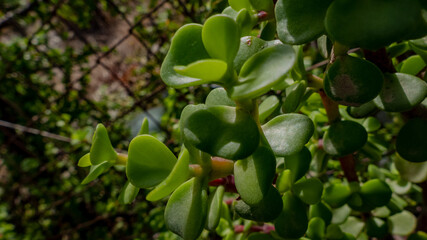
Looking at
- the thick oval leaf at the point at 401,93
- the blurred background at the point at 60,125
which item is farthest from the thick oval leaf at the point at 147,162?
the blurred background at the point at 60,125

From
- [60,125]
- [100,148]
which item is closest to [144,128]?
[100,148]

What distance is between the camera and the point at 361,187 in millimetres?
506

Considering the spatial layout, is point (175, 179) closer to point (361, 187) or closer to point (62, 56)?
point (361, 187)

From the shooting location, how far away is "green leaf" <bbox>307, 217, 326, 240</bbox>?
470 millimetres

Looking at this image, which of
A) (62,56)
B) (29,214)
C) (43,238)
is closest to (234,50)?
(62,56)

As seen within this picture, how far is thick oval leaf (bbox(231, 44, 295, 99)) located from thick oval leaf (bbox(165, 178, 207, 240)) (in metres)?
0.11

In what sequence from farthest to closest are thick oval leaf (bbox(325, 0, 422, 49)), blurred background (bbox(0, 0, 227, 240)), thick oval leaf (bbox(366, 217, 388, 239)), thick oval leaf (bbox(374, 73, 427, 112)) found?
blurred background (bbox(0, 0, 227, 240))
thick oval leaf (bbox(366, 217, 388, 239))
thick oval leaf (bbox(374, 73, 427, 112))
thick oval leaf (bbox(325, 0, 422, 49))

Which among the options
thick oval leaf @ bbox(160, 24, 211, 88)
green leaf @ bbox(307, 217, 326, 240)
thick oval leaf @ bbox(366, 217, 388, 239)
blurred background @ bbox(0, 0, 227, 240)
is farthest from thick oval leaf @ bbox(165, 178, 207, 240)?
blurred background @ bbox(0, 0, 227, 240)

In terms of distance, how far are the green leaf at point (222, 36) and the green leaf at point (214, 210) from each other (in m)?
0.17

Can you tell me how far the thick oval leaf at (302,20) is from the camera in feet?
0.83

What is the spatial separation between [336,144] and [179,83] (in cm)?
21

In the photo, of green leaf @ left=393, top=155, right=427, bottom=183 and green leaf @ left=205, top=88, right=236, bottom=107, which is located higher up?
green leaf @ left=205, top=88, right=236, bottom=107

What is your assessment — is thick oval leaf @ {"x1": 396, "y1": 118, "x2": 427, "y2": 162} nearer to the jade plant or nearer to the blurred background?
the jade plant

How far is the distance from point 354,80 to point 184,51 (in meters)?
0.14
